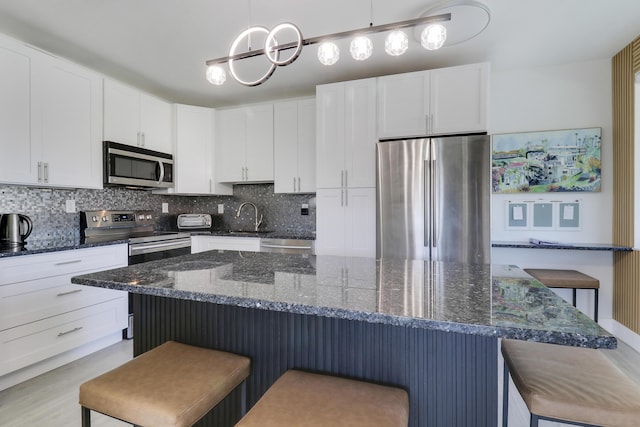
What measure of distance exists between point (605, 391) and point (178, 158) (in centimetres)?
381

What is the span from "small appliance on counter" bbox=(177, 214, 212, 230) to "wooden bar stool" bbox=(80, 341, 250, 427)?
9.36 feet

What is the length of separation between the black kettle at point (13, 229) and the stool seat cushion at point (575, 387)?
126 inches

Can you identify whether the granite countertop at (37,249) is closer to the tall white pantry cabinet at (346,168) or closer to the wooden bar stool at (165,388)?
the wooden bar stool at (165,388)

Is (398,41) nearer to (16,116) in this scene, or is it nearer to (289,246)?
(289,246)

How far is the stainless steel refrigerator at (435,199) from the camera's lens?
2.43 meters

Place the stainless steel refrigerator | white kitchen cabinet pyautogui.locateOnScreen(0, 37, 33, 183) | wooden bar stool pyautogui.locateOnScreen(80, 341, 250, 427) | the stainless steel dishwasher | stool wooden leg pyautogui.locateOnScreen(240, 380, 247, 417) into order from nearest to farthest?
wooden bar stool pyautogui.locateOnScreen(80, 341, 250, 427) < stool wooden leg pyautogui.locateOnScreen(240, 380, 247, 417) < white kitchen cabinet pyautogui.locateOnScreen(0, 37, 33, 183) < the stainless steel refrigerator < the stainless steel dishwasher

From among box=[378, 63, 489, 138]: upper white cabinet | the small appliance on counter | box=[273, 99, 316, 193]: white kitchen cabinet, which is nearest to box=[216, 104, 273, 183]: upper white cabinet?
box=[273, 99, 316, 193]: white kitchen cabinet

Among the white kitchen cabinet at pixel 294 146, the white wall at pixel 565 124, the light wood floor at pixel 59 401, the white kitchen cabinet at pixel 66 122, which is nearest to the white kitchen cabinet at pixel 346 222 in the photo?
the white kitchen cabinet at pixel 294 146

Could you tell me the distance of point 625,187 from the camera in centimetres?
258

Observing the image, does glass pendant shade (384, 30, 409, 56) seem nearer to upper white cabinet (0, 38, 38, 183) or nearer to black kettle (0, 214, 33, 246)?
upper white cabinet (0, 38, 38, 183)

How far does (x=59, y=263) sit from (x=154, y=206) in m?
1.53

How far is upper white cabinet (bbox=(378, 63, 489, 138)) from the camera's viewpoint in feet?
8.28

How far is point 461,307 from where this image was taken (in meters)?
0.82

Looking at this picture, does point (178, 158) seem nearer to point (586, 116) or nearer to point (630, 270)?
point (586, 116)
